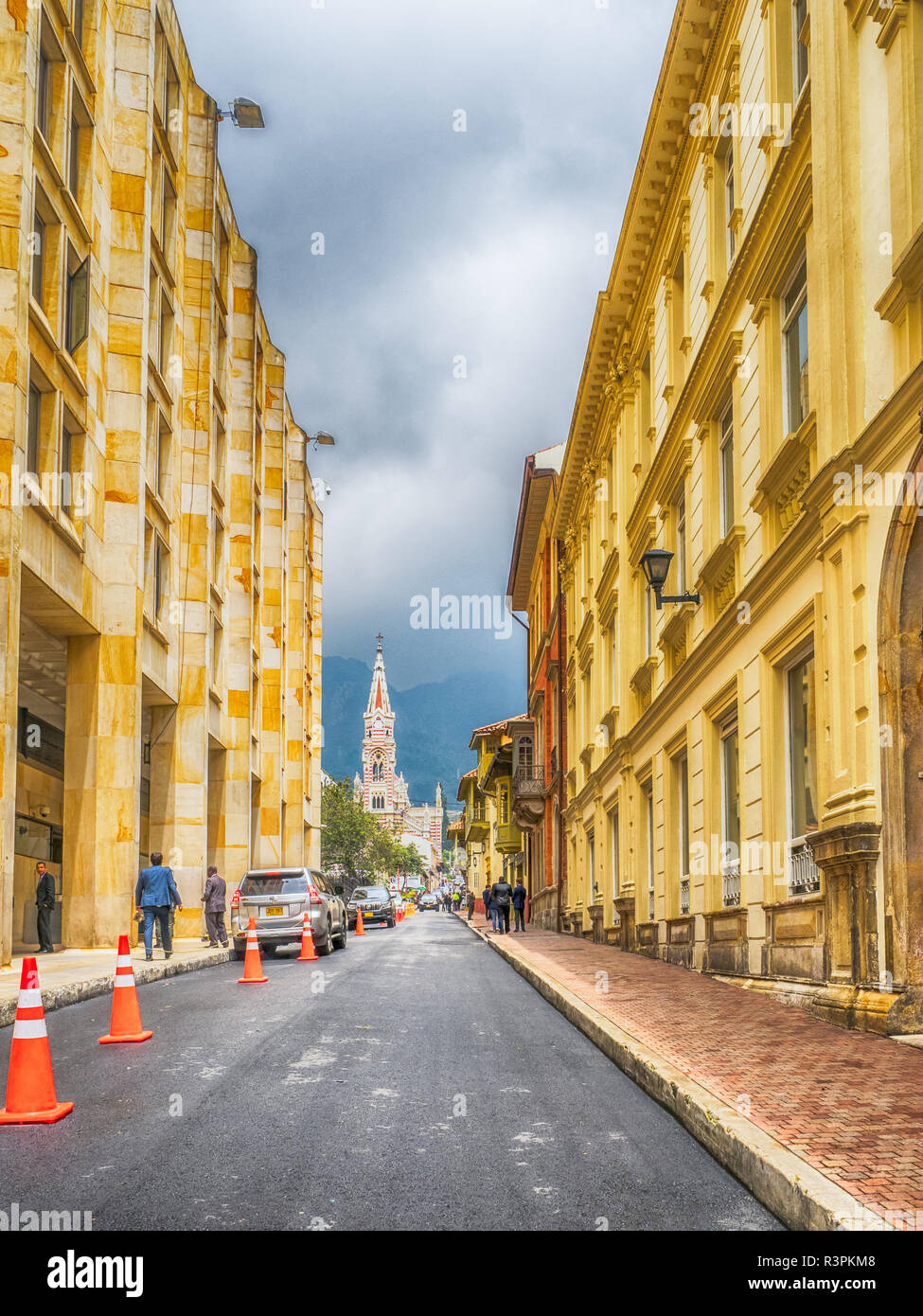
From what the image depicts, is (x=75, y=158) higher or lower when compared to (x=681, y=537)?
higher

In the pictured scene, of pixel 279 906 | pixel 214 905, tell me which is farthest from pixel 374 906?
pixel 279 906

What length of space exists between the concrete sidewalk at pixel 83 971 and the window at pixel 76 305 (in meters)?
10.2

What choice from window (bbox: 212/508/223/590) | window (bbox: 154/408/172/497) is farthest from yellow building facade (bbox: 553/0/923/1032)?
window (bbox: 212/508/223/590)

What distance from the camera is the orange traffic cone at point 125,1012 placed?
995 centimetres

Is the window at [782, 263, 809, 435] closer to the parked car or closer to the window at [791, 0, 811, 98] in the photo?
the window at [791, 0, 811, 98]

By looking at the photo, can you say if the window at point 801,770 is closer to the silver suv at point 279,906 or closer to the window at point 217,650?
the silver suv at point 279,906

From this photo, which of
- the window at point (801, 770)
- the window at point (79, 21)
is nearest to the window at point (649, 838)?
the window at point (801, 770)

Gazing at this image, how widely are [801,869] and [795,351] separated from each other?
5189 millimetres

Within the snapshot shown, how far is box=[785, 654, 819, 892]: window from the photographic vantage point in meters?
11.8

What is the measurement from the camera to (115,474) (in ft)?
80.7

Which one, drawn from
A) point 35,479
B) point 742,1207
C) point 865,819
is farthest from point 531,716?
point 742,1207

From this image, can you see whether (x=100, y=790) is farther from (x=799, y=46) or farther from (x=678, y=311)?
(x=799, y=46)

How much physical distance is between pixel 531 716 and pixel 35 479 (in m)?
32.5
